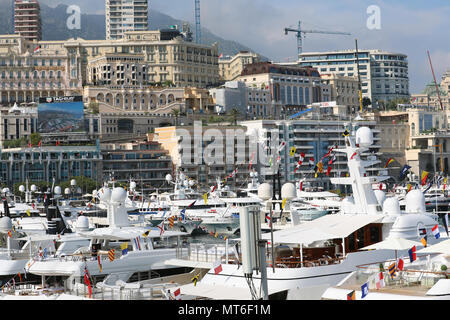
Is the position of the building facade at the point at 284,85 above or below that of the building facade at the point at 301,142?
above

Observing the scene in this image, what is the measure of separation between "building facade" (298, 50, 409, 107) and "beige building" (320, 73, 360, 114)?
61.1 ft

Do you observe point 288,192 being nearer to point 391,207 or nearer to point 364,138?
point 364,138

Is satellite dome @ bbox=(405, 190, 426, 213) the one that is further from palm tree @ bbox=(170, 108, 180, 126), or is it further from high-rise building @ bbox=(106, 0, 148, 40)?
high-rise building @ bbox=(106, 0, 148, 40)

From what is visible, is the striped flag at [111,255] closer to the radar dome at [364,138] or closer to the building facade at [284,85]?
the radar dome at [364,138]

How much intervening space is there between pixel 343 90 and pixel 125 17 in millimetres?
48299

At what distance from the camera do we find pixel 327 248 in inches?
957

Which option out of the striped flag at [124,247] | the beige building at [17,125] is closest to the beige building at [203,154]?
the beige building at [17,125]

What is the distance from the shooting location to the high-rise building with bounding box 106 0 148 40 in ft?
583

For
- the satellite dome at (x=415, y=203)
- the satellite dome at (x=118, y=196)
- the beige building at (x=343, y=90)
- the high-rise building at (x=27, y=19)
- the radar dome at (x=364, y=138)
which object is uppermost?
the high-rise building at (x=27, y=19)

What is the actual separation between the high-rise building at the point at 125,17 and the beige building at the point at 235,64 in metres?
18.7

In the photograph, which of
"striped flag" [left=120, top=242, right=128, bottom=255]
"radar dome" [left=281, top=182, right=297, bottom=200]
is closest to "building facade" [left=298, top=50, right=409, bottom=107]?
"radar dome" [left=281, top=182, right=297, bottom=200]

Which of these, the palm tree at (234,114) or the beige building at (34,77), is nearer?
the palm tree at (234,114)

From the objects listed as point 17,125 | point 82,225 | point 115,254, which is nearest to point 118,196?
point 115,254

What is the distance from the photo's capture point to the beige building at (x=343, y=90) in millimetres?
158125
